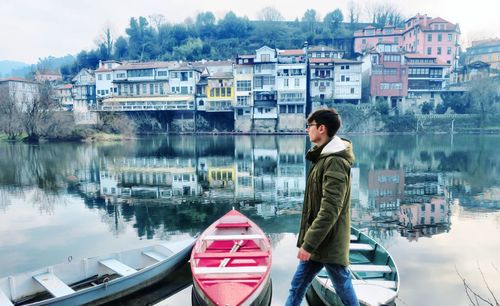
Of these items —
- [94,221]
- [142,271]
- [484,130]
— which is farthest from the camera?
[484,130]

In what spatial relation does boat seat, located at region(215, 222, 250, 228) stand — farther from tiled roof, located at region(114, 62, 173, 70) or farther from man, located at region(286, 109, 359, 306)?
tiled roof, located at region(114, 62, 173, 70)

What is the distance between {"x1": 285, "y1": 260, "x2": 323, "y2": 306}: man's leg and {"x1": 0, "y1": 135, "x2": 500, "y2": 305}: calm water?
2.85 metres

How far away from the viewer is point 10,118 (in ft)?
147

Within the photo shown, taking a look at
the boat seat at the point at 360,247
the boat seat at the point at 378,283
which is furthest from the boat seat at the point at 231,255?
the boat seat at the point at 360,247

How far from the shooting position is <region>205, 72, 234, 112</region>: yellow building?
185ft

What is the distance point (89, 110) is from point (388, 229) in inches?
2248

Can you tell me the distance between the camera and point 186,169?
23219 millimetres

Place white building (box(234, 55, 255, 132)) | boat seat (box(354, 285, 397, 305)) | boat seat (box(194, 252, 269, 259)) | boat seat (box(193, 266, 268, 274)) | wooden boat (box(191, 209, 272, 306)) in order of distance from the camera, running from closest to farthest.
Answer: wooden boat (box(191, 209, 272, 306)), boat seat (box(354, 285, 397, 305)), boat seat (box(193, 266, 268, 274)), boat seat (box(194, 252, 269, 259)), white building (box(234, 55, 255, 132))

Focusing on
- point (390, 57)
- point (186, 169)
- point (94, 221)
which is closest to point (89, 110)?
point (186, 169)

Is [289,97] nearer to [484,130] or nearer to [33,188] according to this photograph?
[484,130]

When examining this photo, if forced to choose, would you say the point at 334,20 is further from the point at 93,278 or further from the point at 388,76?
the point at 93,278

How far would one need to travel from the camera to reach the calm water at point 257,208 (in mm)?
8539

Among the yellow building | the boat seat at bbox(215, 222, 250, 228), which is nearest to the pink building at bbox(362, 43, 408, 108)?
the yellow building

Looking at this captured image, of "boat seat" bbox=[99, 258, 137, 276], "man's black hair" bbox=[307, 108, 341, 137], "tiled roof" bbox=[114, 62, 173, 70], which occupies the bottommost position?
"boat seat" bbox=[99, 258, 137, 276]
